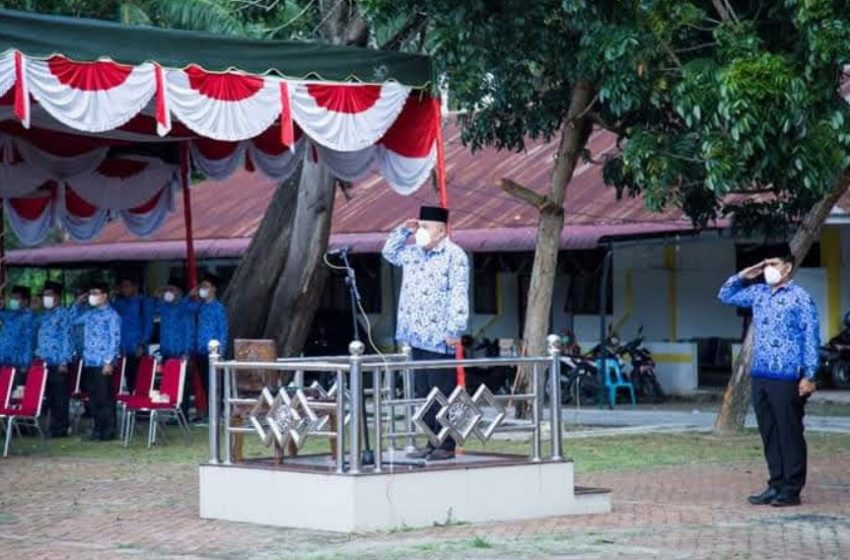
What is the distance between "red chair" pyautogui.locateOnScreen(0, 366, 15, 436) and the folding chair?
31.6ft

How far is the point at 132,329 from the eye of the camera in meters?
22.0

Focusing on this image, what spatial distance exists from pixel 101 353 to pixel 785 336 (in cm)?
886

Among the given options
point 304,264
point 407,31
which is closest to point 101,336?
point 407,31

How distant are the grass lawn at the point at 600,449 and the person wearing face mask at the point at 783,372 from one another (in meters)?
3.24

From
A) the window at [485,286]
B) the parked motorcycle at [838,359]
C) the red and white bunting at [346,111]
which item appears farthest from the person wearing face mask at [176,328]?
the window at [485,286]

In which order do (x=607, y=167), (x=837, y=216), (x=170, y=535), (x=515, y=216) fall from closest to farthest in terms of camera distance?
(x=170, y=535) < (x=607, y=167) < (x=837, y=216) < (x=515, y=216)

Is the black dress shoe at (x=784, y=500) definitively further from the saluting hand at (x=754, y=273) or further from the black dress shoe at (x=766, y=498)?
the saluting hand at (x=754, y=273)

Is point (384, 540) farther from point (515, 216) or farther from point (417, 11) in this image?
point (515, 216)

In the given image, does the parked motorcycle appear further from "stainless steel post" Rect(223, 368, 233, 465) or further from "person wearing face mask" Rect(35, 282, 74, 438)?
"stainless steel post" Rect(223, 368, 233, 465)

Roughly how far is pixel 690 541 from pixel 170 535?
3479 mm

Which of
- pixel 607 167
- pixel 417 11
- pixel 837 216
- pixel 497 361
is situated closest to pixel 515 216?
pixel 837 216

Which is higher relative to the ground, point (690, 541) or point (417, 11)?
point (417, 11)

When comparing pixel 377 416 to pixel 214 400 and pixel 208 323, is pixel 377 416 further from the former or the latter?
pixel 208 323

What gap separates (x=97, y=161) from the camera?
76.9ft
